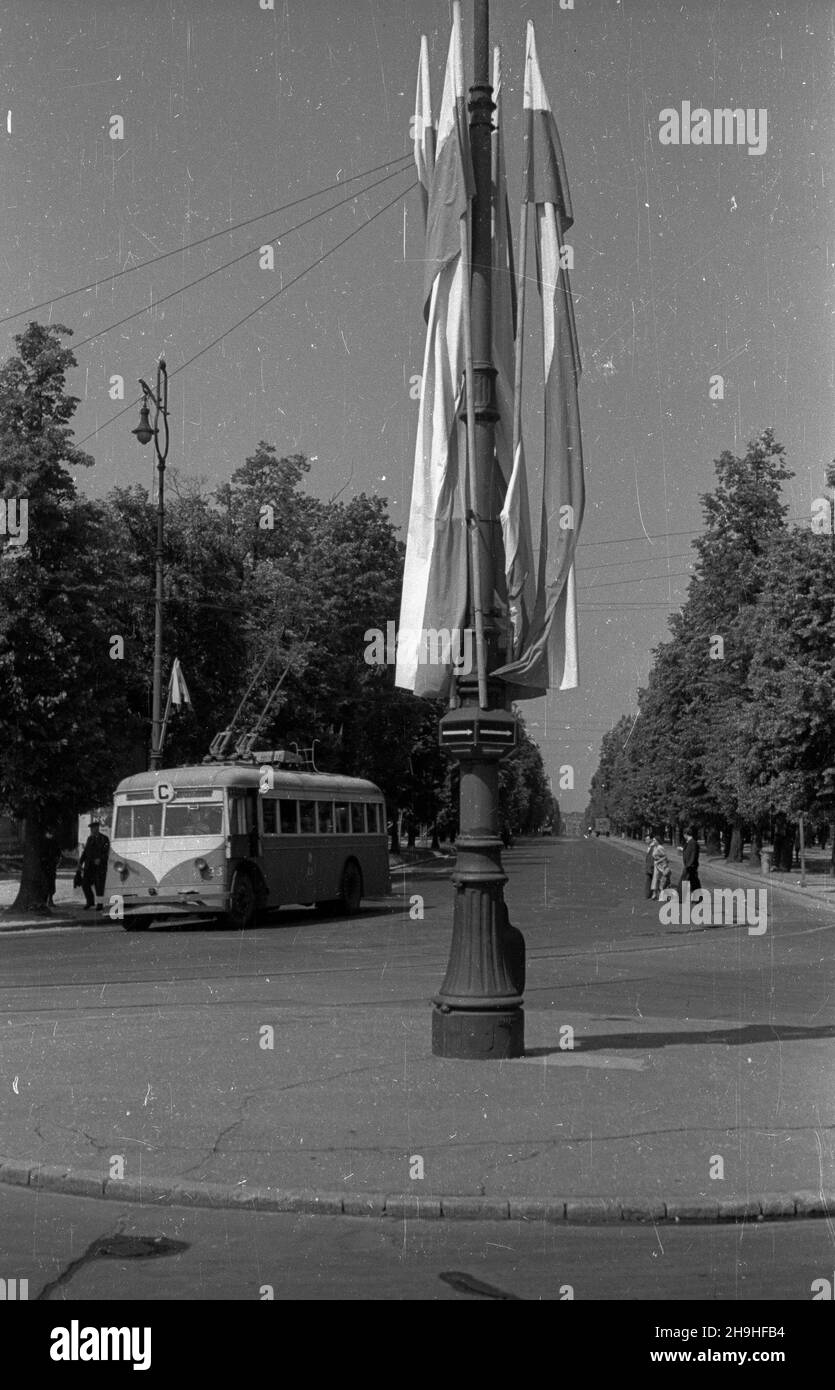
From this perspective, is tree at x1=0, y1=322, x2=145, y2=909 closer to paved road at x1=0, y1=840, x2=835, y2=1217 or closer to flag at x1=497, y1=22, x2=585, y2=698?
paved road at x1=0, y1=840, x2=835, y2=1217

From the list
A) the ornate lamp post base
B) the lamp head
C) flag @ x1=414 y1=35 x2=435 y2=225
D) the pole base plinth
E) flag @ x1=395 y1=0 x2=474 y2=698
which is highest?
the lamp head

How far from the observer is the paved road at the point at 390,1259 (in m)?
5.66

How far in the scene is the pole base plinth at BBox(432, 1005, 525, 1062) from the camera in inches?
401

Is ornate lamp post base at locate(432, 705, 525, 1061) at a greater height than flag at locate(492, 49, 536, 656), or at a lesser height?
lesser

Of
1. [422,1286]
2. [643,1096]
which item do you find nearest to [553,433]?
[643,1096]

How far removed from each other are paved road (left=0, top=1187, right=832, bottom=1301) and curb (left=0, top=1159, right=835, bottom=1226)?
76 millimetres

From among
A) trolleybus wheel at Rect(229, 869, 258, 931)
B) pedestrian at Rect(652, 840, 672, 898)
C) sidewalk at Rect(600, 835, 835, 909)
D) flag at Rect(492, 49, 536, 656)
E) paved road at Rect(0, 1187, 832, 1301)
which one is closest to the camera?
paved road at Rect(0, 1187, 832, 1301)

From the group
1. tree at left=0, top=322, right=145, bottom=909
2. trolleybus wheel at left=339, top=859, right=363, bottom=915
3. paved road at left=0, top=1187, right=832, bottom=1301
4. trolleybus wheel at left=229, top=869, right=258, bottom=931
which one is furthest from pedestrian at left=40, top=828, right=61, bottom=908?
paved road at left=0, top=1187, right=832, bottom=1301

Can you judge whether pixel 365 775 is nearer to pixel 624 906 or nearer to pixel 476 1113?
pixel 624 906

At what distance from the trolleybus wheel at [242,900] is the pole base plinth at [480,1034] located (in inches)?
674

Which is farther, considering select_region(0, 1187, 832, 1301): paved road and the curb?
the curb

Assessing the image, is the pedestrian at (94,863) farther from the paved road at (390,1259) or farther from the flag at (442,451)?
the paved road at (390,1259)

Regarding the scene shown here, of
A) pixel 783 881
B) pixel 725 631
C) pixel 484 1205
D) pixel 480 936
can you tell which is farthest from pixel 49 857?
pixel 725 631

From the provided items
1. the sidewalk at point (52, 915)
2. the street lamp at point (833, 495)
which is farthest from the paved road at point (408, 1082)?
the street lamp at point (833, 495)
